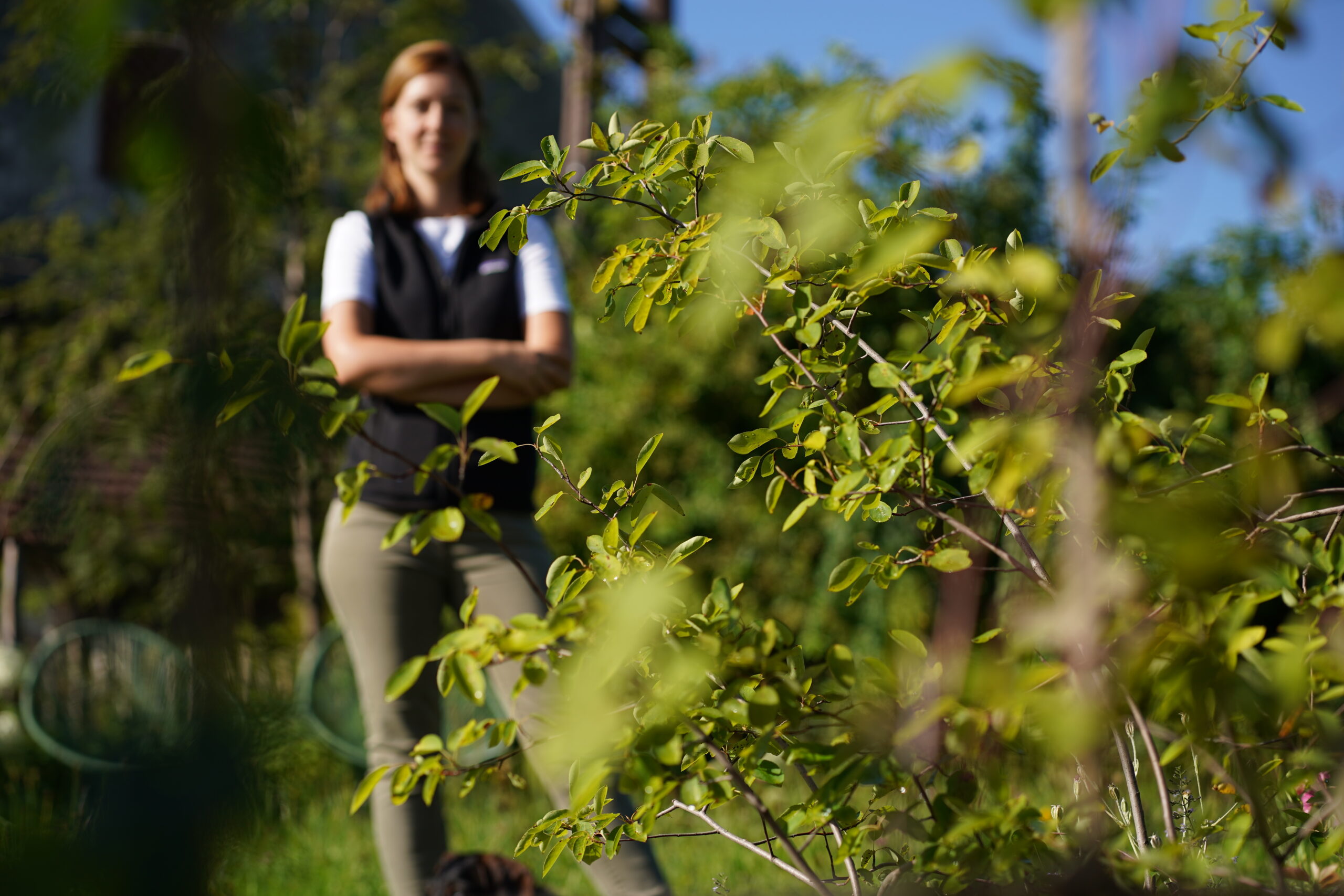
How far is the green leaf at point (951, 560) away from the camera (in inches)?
37.9

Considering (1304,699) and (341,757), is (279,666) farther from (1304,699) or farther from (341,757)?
(341,757)

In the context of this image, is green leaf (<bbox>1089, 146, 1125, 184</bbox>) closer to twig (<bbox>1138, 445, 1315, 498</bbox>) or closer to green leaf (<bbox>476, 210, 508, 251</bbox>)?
twig (<bbox>1138, 445, 1315, 498</bbox>)

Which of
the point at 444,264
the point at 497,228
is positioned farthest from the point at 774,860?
A: the point at 444,264

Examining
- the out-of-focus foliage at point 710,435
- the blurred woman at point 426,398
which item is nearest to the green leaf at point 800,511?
the blurred woman at point 426,398

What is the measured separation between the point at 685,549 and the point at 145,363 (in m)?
0.52

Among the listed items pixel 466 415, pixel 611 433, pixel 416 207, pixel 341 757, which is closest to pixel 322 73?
pixel 611 433

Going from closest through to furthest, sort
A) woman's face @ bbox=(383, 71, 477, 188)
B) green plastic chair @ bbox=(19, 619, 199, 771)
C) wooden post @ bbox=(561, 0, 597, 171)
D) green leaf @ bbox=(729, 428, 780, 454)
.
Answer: green leaf @ bbox=(729, 428, 780, 454) < woman's face @ bbox=(383, 71, 477, 188) < green plastic chair @ bbox=(19, 619, 199, 771) < wooden post @ bbox=(561, 0, 597, 171)

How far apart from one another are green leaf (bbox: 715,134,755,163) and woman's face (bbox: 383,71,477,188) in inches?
49.6

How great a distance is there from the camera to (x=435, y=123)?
2264mm

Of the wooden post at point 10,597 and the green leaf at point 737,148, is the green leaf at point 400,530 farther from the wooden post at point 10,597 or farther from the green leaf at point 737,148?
the wooden post at point 10,597

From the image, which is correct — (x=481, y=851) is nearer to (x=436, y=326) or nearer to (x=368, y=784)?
(x=436, y=326)

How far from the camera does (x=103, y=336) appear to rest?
591 cm

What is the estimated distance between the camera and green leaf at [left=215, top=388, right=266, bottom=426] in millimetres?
667

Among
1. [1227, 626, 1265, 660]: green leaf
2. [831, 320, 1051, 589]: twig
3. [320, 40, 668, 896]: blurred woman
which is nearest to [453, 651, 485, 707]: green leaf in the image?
[831, 320, 1051, 589]: twig
